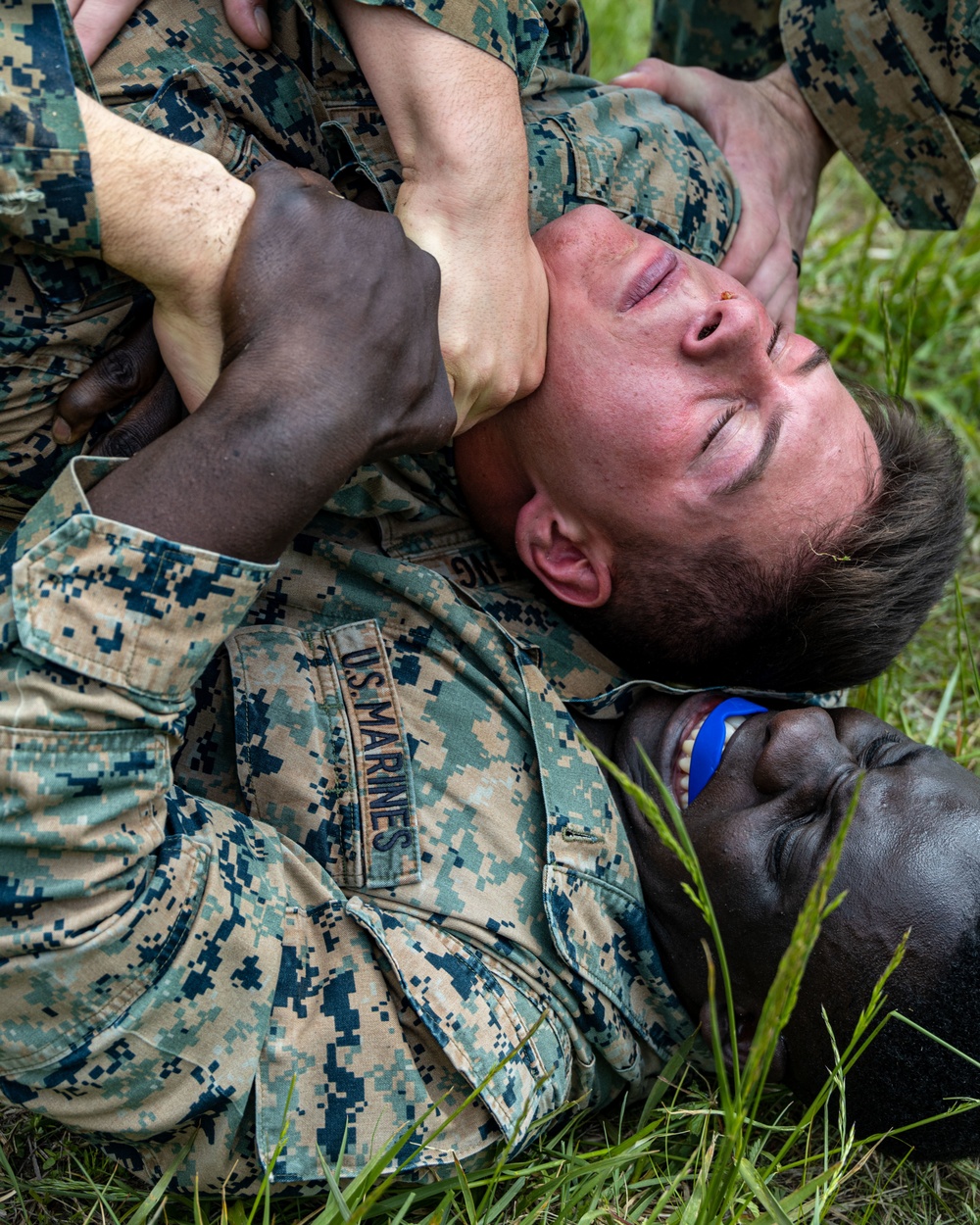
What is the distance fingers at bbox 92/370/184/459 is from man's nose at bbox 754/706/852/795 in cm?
148

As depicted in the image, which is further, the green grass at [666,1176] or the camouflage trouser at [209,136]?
the camouflage trouser at [209,136]

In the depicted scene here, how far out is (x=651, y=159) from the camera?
3.10 metres

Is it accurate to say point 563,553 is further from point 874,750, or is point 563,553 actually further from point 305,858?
point 305,858

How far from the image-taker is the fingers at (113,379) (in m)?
2.26

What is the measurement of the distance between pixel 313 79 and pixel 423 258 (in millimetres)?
599

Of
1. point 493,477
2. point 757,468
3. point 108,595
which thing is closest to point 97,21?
point 108,595

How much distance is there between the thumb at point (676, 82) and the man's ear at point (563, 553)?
153 cm

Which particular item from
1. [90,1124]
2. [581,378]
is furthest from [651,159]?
[90,1124]

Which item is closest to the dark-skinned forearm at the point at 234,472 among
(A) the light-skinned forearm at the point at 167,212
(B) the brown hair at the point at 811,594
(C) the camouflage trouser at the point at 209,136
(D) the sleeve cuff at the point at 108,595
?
(D) the sleeve cuff at the point at 108,595

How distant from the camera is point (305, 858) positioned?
2.36 m

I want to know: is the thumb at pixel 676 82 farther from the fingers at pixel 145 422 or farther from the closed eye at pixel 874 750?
the closed eye at pixel 874 750

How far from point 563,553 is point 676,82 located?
5.54 feet

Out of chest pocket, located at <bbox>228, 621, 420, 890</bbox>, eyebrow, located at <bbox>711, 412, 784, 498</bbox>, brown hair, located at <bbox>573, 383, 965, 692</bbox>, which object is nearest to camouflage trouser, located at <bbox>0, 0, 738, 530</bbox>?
chest pocket, located at <bbox>228, 621, 420, 890</bbox>

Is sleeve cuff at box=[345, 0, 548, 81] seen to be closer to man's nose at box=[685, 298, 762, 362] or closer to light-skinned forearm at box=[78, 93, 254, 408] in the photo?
light-skinned forearm at box=[78, 93, 254, 408]
